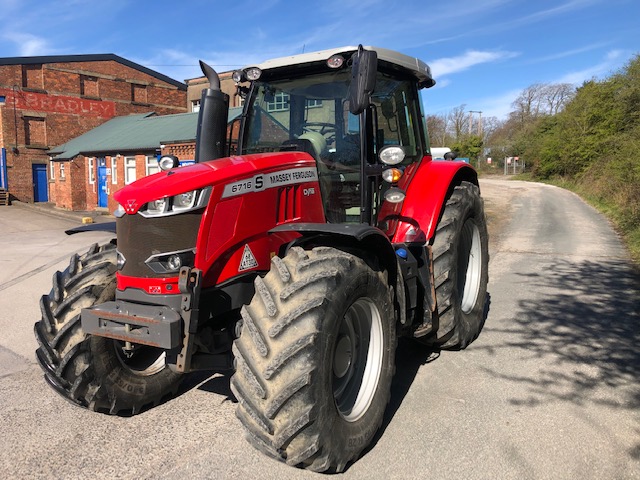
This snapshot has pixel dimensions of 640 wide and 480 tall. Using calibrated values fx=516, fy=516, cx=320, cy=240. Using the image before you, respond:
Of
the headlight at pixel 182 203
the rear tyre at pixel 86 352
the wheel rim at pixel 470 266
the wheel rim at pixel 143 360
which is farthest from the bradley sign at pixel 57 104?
the headlight at pixel 182 203

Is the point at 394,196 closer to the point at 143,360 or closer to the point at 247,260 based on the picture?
the point at 247,260

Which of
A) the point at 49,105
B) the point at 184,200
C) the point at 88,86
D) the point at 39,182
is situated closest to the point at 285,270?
the point at 184,200

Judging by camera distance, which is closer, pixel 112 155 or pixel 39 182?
pixel 112 155

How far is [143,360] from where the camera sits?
369cm

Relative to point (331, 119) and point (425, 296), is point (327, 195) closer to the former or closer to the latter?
point (331, 119)

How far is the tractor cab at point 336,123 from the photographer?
144 inches

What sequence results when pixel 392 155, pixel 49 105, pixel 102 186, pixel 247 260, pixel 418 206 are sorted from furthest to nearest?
pixel 49 105, pixel 102 186, pixel 418 206, pixel 392 155, pixel 247 260

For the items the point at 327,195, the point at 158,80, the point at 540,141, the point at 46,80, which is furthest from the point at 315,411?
the point at 540,141

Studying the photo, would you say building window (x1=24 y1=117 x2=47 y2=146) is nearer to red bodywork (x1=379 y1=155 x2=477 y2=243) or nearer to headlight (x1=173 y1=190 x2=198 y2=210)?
red bodywork (x1=379 y1=155 x2=477 y2=243)

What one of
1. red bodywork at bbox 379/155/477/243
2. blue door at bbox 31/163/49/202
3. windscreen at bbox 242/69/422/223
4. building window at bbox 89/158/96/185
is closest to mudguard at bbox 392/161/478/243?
red bodywork at bbox 379/155/477/243

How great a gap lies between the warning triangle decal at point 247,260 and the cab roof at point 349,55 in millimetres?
1567

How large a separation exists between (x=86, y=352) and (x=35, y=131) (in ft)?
94.4

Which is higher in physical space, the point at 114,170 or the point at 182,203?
the point at 114,170

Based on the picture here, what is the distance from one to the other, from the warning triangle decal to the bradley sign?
93.5 feet
